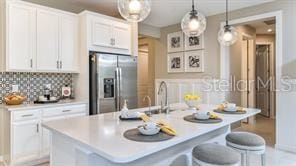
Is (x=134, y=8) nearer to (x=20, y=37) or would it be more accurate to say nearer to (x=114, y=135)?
(x=114, y=135)

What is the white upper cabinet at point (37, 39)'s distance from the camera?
119 inches

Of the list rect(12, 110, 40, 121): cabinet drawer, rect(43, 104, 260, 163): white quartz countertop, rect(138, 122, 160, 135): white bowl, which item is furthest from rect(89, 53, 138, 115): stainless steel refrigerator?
rect(138, 122, 160, 135): white bowl

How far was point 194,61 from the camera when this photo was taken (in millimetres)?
5012

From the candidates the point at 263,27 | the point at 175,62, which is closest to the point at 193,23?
the point at 175,62

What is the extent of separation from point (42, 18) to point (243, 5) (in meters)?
3.60

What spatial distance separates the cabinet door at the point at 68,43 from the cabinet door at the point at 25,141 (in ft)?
3.48

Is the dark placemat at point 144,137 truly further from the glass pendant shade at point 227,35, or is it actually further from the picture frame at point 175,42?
the picture frame at point 175,42

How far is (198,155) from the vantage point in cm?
167

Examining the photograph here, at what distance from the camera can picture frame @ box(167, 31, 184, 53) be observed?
5262mm

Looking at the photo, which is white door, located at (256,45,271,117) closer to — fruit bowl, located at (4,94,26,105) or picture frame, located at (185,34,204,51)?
picture frame, located at (185,34,204,51)

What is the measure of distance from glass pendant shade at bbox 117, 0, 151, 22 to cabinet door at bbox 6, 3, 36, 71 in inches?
68.2

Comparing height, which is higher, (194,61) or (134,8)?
(134,8)

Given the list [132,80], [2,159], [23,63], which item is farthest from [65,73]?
[2,159]

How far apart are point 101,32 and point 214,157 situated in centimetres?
296
